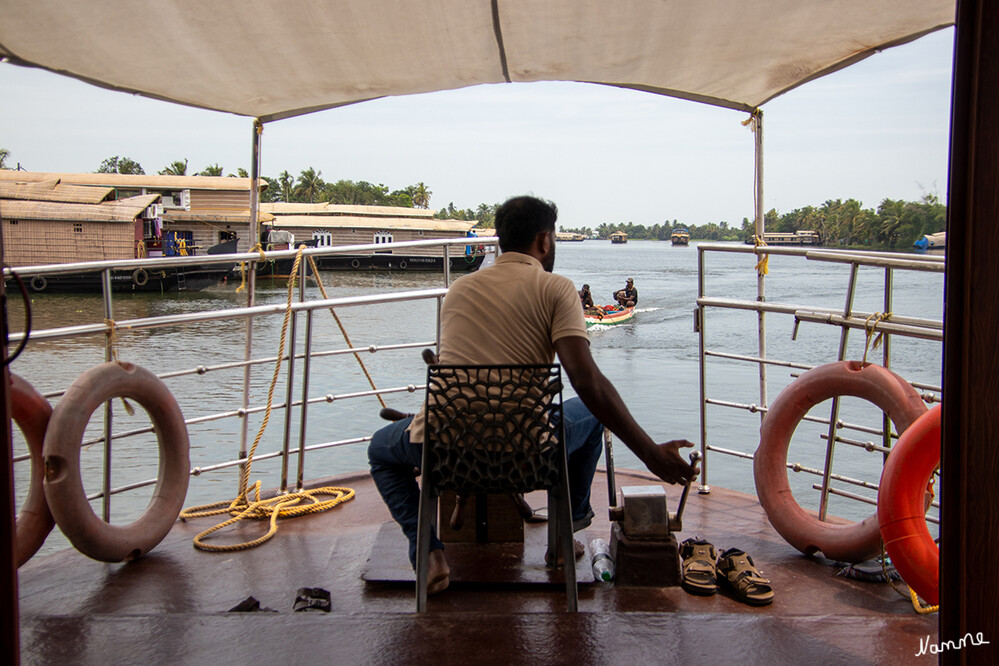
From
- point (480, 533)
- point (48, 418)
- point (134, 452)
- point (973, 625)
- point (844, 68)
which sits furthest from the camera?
point (134, 452)

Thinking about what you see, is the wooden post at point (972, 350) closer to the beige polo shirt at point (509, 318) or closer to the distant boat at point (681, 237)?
the beige polo shirt at point (509, 318)

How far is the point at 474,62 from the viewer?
11.1ft

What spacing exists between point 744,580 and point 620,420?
33.6 inches

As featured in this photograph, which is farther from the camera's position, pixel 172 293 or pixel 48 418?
pixel 172 293

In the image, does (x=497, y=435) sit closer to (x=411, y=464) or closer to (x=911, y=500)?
(x=411, y=464)

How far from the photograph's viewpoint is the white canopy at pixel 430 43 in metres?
2.73

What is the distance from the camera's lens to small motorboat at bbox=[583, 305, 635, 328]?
21.8 metres

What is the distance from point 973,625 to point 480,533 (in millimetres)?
1781

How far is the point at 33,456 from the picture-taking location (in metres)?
2.71

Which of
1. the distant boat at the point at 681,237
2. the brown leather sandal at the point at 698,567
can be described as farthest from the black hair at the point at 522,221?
the distant boat at the point at 681,237

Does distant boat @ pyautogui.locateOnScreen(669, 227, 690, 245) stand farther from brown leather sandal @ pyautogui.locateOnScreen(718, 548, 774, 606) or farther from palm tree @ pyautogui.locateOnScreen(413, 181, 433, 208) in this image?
brown leather sandal @ pyautogui.locateOnScreen(718, 548, 774, 606)

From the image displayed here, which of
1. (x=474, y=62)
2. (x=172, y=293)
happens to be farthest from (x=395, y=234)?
(x=474, y=62)

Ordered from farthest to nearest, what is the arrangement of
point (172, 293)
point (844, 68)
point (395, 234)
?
point (395, 234), point (172, 293), point (844, 68)

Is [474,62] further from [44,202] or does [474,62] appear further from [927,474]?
[44,202]
